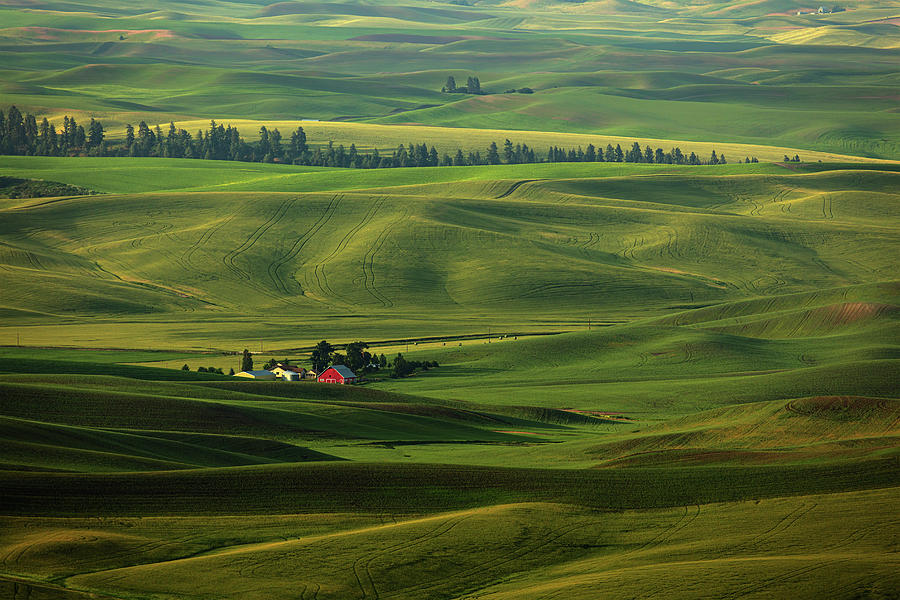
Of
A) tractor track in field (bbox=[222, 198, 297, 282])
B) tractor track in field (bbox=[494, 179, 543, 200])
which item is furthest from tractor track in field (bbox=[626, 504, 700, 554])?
tractor track in field (bbox=[494, 179, 543, 200])

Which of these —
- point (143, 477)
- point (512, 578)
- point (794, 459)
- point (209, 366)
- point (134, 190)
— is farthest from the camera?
point (134, 190)

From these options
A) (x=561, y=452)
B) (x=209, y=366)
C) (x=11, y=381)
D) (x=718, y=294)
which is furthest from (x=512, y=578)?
(x=718, y=294)

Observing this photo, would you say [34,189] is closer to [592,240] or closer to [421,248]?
[421,248]

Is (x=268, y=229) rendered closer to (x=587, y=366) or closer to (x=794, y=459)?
(x=587, y=366)

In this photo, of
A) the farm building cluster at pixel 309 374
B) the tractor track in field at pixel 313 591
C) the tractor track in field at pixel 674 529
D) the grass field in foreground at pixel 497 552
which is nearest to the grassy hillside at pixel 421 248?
the farm building cluster at pixel 309 374

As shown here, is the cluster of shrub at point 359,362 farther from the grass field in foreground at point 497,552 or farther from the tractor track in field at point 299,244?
the grass field in foreground at point 497,552

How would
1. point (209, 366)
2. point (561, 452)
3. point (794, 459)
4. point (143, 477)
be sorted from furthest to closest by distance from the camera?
point (209, 366) < point (561, 452) < point (794, 459) < point (143, 477)
